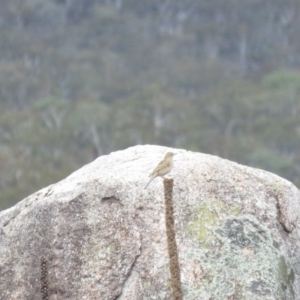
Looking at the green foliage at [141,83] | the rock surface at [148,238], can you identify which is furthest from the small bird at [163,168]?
the green foliage at [141,83]

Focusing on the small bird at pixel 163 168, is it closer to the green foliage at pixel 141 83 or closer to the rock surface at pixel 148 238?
the rock surface at pixel 148 238

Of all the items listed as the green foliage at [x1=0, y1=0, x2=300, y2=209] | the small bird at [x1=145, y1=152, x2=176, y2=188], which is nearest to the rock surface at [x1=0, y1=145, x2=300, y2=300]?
the small bird at [x1=145, y1=152, x2=176, y2=188]

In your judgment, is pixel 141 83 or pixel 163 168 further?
pixel 141 83

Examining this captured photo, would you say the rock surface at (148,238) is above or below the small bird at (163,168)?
below

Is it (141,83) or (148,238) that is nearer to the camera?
(148,238)

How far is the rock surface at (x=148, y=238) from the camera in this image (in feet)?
22.7

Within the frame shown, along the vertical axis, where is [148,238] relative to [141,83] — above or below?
above

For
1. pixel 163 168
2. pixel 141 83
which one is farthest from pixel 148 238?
pixel 141 83

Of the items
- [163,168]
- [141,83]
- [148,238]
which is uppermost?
[163,168]

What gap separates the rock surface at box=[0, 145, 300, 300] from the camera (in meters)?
6.93

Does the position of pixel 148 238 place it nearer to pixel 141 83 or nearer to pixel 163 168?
pixel 163 168

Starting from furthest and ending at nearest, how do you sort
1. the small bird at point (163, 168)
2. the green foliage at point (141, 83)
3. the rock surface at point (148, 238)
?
the green foliage at point (141, 83), the small bird at point (163, 168), the rock surface at point (148, 238)

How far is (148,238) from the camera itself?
23.1 feet

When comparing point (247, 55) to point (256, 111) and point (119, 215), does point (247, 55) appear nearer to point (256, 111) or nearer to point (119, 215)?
point (256, 111)
